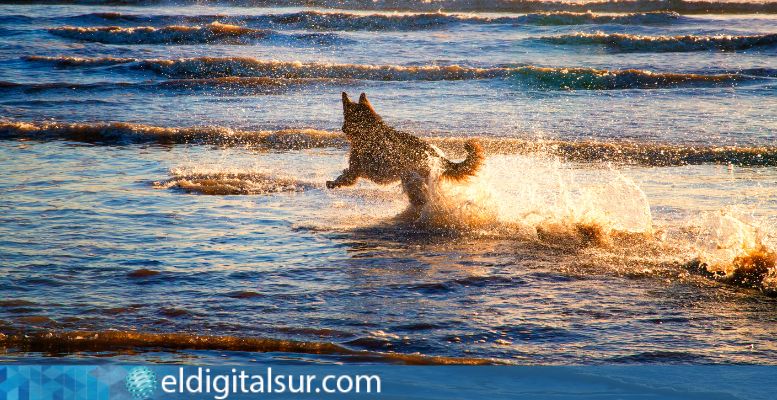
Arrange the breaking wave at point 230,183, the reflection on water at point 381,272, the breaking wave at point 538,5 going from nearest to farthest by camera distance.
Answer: the reflection on water at point 381,272, the breaking wave at point 230,183, the breaking wave at point 538,5

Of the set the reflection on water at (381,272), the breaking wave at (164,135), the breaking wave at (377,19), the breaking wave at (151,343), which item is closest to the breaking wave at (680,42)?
the breaking wave at (377,19)

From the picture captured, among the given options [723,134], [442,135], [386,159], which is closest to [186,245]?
[386,159]

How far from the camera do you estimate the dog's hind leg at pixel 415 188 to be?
7.69 m

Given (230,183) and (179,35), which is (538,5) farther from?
(230,183)

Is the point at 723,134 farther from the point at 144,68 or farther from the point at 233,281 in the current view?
the point at 144,68

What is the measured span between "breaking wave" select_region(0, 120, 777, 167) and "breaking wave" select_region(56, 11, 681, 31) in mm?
11426

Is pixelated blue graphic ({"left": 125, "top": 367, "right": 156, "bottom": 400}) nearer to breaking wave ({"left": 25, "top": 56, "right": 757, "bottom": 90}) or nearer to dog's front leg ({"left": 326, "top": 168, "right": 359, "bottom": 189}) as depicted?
dog's front leg ({"left": 326, "top": 168, "right": 359, "bottom": 189})

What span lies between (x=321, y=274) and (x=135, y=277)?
3.86ft

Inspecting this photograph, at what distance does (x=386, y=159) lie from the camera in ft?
26.3

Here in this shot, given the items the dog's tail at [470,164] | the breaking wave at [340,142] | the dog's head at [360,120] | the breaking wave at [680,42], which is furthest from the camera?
the breaking wave at [680,42]

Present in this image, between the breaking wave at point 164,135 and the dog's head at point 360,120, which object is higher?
the dog's head at point 360,120

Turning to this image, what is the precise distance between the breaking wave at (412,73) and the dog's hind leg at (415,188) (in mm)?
8258

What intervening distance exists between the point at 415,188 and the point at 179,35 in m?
15.6

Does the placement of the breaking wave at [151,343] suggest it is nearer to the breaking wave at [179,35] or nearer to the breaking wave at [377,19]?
the breaking wave at [179,35]
